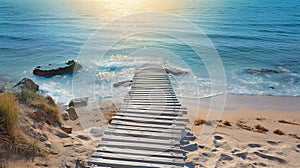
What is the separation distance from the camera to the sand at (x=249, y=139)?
5.65 m

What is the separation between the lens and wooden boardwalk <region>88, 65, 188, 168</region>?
5.15 meters

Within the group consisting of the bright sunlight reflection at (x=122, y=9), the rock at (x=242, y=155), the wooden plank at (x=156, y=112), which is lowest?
the rock at (x=242, y=155)

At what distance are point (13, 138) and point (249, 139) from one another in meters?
5.60

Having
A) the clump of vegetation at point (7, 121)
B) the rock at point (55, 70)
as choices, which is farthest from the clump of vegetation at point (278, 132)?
the rock at point (55, 70)

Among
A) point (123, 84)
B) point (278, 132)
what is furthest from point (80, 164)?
point (123, 84)

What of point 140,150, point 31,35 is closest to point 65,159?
point 140,150

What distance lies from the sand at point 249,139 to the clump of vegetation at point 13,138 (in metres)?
3.02

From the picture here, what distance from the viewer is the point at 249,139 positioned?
6.93 meters

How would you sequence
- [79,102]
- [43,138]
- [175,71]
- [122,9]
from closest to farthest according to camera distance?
[43,138] → [79,102] → [175,71] → [122,9]

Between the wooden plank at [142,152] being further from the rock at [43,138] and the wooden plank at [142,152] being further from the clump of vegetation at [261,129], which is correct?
the clump of vegetation at [261,129]

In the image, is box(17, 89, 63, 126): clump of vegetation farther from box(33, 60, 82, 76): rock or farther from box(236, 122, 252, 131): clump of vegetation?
box(33, 60, 82, 76): rock

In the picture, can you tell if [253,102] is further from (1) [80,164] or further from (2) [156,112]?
(1) [80,164]

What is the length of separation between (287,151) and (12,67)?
698 inches

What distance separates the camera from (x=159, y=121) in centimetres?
709
